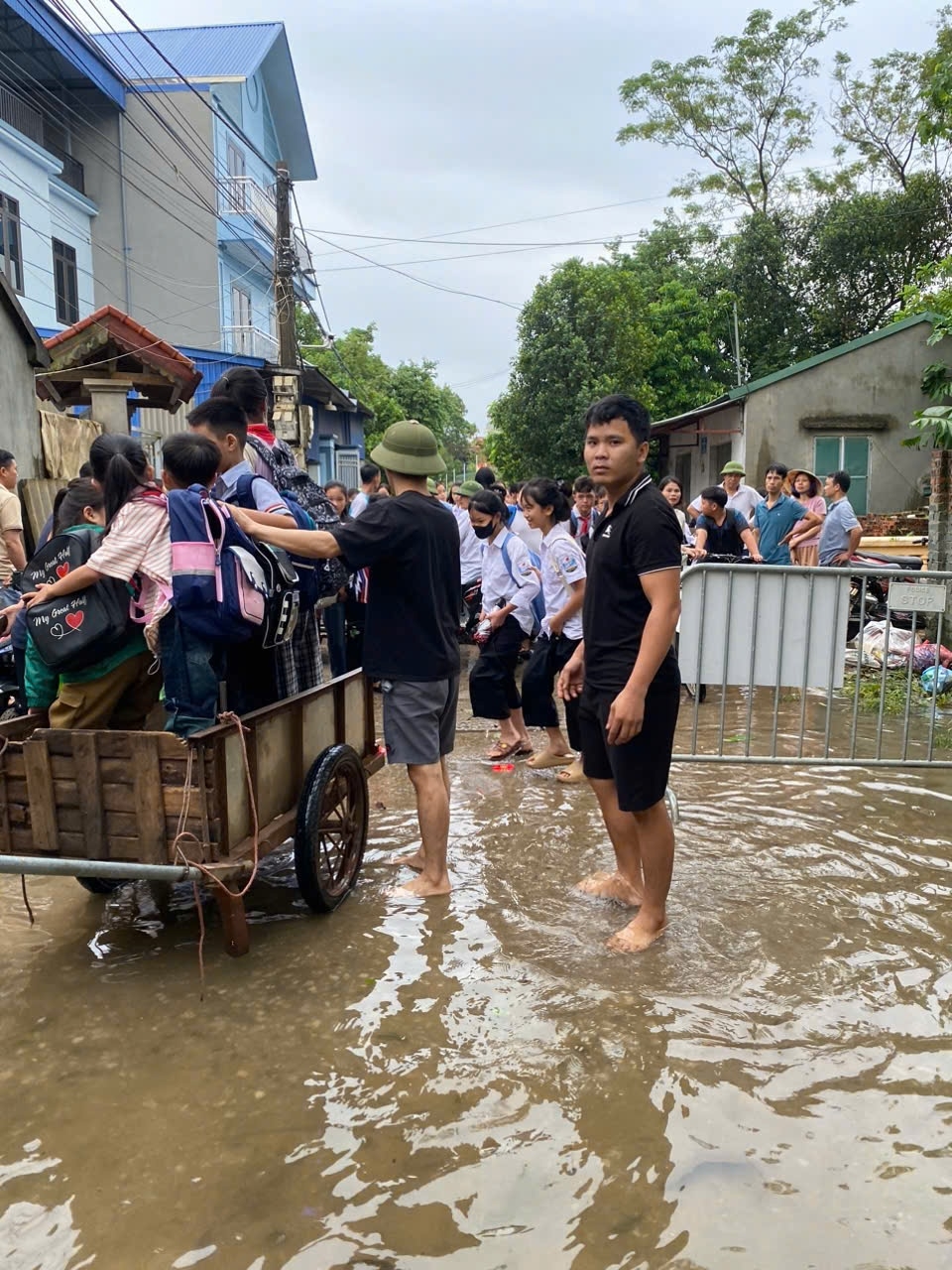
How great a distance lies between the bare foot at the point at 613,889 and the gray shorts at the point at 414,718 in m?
0.88

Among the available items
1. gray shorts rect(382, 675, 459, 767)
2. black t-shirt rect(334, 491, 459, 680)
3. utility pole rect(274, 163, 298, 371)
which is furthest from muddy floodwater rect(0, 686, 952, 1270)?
utility pole rect(274, 163, 298, 371)

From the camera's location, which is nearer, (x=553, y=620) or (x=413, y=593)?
(x=413, y=593)

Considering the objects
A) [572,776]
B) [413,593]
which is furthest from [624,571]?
[572,776]

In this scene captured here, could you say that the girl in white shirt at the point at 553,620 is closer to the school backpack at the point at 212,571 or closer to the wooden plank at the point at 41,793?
the school backpack at the point at 212,571

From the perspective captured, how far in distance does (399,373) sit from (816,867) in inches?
1743

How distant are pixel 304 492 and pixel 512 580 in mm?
2362

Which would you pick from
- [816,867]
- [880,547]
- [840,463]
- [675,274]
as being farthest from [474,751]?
[675,274]

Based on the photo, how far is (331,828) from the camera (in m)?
4.14

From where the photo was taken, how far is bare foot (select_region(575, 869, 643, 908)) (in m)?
4.22

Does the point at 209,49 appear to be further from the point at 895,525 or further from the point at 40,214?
the point at 895,525

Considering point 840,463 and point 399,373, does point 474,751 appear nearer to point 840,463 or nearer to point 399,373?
point 840,463

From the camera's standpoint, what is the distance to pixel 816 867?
4.60 meters

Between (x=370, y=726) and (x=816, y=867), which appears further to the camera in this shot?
(x=370, y=726)

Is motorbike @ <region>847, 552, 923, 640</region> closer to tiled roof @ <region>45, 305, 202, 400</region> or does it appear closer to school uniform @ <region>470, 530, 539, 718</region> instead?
school uniform @ <region>470, 530, 539, 718</region>
